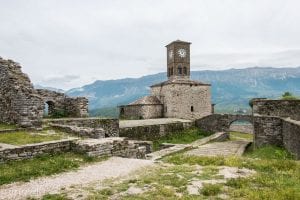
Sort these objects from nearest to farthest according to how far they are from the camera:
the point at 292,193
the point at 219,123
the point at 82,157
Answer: the point at 292,193, the point at 82,157, the point at 219,123

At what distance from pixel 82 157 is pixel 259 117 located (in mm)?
12763

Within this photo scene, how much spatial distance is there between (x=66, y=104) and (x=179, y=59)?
29323mm

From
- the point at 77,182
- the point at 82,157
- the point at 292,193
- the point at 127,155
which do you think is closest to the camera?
the point at 292,193

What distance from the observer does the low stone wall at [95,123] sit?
20422 millimetres

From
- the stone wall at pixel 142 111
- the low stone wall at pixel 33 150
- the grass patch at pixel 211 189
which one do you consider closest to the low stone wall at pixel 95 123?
the low stone wall at pixel 33 150

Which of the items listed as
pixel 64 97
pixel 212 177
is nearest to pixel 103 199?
pixel 212 177

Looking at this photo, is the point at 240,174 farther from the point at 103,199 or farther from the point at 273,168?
the point at 103,199

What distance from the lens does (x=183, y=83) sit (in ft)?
145

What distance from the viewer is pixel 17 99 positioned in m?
17.0

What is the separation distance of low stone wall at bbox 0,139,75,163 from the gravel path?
1581 mm

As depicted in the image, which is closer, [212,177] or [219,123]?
[212,177]

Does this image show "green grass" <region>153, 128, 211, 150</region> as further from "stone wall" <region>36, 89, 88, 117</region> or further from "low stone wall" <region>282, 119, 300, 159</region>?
"low stone wall" <region>282, 119, 300, 159</region>

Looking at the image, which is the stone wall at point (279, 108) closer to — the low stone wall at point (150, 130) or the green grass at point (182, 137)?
the green grass at point (182, 137)

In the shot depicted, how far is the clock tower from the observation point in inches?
2023
